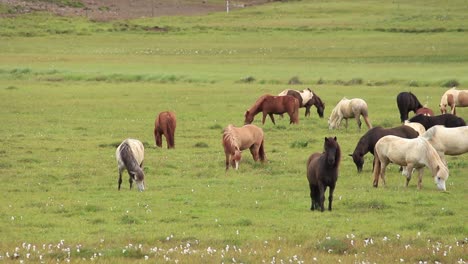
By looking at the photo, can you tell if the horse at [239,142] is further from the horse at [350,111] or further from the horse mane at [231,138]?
the horse at [350,111]

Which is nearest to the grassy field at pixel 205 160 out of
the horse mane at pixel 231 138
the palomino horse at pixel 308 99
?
the horse mane at pixel 231 138

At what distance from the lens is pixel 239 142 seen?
2083 cm

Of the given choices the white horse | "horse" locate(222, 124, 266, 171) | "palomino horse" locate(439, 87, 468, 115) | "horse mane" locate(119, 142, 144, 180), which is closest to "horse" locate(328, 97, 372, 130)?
"palomino horse" locate(439, 87, 468, 115)

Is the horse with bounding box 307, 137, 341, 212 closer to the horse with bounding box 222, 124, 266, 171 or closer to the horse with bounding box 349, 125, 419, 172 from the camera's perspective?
the horse with bounding box 349, 125, 419, 172

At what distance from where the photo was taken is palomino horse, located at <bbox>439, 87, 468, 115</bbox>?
30062 millimetres

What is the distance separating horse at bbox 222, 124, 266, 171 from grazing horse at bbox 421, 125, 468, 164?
13.3ft

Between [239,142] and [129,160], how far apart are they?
359 centimetres

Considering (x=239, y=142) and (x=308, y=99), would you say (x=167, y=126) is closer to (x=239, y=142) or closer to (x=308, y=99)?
(x=239, y=142)

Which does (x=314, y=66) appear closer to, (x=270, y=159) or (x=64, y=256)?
(x=270, y=159)

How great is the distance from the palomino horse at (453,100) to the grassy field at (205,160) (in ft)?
5.91

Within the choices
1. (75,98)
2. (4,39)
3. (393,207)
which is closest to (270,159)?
(393,207)

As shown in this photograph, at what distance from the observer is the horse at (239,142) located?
20531 millimetres

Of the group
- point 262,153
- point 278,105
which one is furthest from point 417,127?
point 278,105

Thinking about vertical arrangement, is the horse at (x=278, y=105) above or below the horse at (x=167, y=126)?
below
